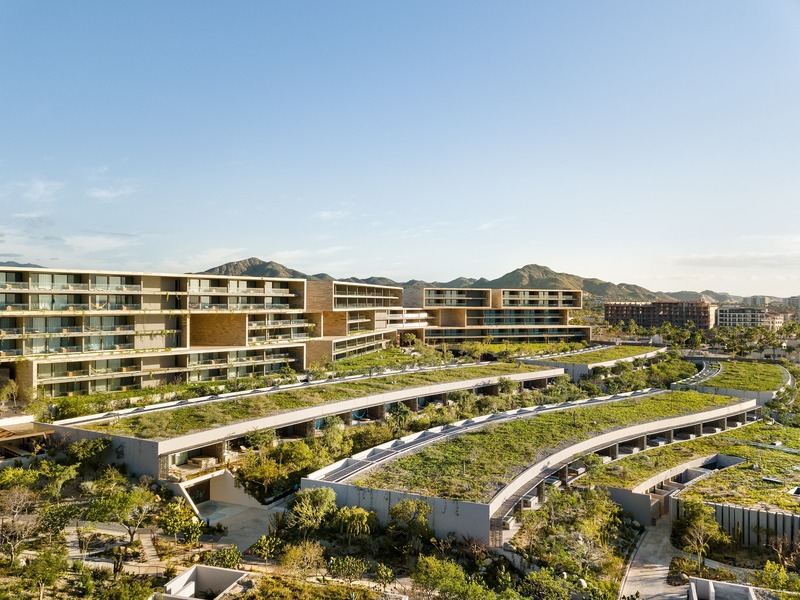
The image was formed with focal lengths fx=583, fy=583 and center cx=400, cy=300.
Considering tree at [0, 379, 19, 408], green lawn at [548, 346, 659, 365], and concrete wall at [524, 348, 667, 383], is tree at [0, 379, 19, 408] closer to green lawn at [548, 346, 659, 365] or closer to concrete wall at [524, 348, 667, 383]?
concrete wall at [524, 348, 667, 383]

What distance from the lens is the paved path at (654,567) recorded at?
23797mm

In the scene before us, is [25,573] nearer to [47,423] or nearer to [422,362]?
[47,423]

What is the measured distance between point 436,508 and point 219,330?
41325 millimetres

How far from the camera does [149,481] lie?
102 ft

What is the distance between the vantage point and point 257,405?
42.5m

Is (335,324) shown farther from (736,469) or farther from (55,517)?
(55,517)

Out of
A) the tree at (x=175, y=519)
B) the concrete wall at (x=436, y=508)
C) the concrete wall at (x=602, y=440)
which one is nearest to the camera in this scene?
the concrete wall at (x=436, y=508)

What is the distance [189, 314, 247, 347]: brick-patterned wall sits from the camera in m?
61.4

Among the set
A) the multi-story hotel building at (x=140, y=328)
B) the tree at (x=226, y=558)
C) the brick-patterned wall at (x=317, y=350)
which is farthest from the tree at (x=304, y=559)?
the brick-patterned wall at (x=317, y=350)

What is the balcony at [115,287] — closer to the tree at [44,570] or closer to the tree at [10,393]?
the tree at [10,393]

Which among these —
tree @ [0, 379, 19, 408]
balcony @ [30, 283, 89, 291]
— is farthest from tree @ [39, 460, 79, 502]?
balcony @ [30, 283, 89, 291]

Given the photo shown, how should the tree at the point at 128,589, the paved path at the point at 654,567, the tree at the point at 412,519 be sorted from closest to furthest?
the tree at the point at 128,589, the paved path at the point at 654,567, the tree at the point at 412,519

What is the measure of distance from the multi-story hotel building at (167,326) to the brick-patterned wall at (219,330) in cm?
11

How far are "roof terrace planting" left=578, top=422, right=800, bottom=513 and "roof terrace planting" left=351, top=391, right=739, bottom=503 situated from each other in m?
2.84
